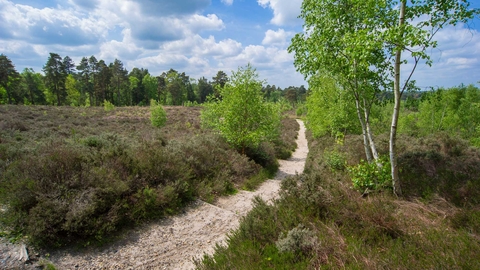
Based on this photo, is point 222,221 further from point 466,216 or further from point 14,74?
point 14,74

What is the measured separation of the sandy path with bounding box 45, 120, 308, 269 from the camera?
5086mm

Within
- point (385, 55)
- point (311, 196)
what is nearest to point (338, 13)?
point (385, 55)

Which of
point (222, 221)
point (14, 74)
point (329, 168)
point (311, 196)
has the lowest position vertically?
A: point (222, 221)

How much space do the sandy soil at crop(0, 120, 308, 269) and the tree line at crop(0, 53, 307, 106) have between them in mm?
32923

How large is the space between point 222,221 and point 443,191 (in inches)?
232

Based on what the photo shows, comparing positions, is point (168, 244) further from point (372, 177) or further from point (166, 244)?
point (372, 177)

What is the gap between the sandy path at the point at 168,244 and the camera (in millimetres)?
5086

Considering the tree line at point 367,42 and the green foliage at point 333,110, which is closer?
the tree line at point 367,42

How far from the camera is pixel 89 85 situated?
2442 inches

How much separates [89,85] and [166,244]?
227 ft

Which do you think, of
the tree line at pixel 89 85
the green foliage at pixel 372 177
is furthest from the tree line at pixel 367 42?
the tree line at pixel 89 85

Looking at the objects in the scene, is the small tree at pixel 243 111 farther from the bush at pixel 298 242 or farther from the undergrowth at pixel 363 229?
the bush at pixel 298 242

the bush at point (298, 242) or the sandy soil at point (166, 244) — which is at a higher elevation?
the bush at point (298, 242)

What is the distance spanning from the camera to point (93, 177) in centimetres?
630
